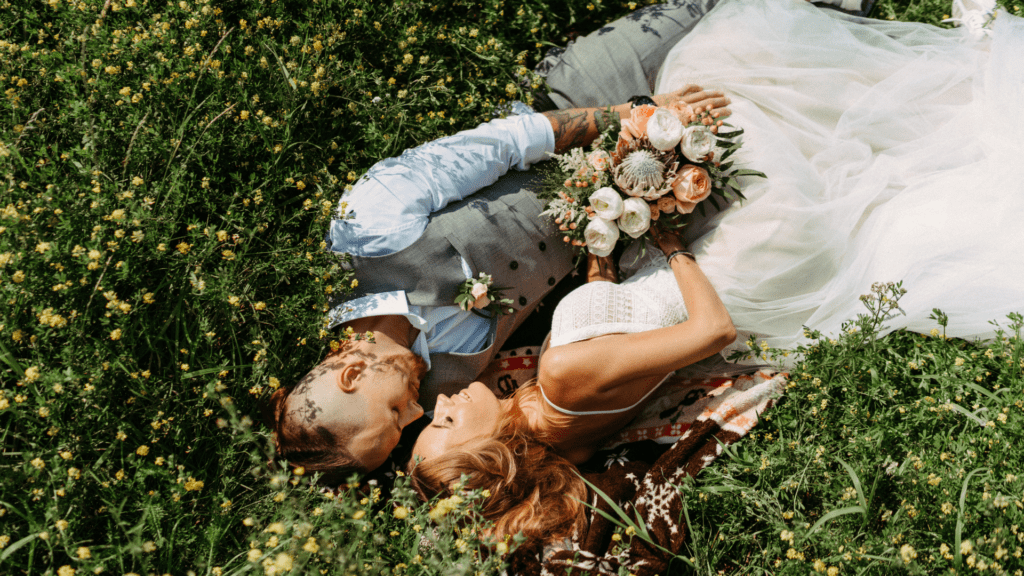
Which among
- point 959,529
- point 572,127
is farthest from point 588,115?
point 959,529

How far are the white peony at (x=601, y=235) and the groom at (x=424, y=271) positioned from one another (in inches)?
13.3

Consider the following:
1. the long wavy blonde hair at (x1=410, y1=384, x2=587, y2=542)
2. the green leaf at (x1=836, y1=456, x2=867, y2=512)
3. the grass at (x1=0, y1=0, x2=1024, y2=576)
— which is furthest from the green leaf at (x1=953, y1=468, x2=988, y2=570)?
the long wavy blonde hair at (x1=410, y1=384, x2=587, y2=542)

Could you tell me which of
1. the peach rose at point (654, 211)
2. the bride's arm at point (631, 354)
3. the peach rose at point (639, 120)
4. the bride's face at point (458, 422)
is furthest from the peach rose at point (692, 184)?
the bride's face at point (458, 422)

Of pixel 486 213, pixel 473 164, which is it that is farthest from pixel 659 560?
pixel 473 164

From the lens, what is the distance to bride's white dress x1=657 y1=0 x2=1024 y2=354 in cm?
246

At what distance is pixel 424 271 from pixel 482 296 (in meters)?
0.29

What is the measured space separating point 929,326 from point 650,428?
1340mm

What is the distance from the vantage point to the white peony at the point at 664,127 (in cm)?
239

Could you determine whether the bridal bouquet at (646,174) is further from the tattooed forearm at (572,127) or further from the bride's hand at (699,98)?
the tattooed forearm at (572,127)

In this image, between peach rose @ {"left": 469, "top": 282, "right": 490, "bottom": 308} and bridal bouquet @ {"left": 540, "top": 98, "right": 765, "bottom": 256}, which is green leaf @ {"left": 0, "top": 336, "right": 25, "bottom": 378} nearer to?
peach rose @ {"left": 469, "top": 282, "right": 490, "bottom": 308}

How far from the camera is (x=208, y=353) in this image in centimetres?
237

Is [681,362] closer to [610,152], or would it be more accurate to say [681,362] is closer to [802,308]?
[802,308]

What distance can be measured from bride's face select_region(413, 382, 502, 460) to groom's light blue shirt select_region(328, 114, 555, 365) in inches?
9.9

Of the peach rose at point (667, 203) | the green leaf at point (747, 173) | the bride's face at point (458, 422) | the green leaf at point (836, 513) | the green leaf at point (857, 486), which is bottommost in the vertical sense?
the bride's face at point (458, 422)
